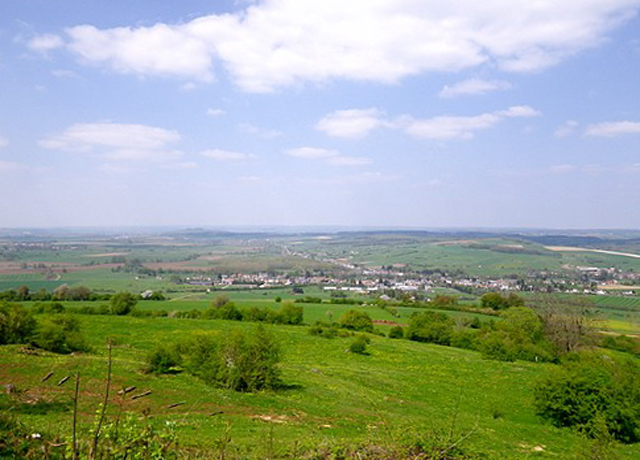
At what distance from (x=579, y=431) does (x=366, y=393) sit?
12.8 metres

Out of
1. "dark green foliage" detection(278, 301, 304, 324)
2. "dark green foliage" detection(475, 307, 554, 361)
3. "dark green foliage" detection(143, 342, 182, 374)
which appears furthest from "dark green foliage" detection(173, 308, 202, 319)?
"dark green foliage" detection(475, 307, 554, 361)

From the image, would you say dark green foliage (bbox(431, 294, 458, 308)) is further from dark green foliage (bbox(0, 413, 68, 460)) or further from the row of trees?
dark green foliage (bbox(0, 413, 68, 460))

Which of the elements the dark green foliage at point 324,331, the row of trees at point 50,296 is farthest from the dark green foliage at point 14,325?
the row of trees at point 50,296

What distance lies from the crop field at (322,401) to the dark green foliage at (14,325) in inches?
84.3

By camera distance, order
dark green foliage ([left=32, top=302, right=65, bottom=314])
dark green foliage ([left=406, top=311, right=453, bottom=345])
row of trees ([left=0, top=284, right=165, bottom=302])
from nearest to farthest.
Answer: dark green foliage ([left=32, top=302, right=65, bottom=314]) < dark green foliage ([left=406, top=311, right=453, bottom=345]) < row of trees ([left=0, top=284, right=165, bottom=302])

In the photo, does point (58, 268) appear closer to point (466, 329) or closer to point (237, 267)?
point (237, 267)

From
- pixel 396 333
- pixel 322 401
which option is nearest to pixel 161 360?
pixel 322 401

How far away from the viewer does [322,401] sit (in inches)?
917

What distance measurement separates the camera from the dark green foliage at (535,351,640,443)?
79.7 ft

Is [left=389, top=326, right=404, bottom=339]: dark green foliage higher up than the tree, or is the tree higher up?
the tree

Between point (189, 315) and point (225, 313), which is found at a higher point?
point (225, 313)

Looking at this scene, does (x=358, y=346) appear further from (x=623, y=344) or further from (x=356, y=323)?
(x=623, y=344)

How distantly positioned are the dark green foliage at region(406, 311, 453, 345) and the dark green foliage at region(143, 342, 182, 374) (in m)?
37.6

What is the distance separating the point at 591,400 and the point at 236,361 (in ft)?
70.0
